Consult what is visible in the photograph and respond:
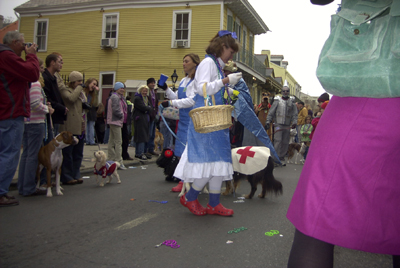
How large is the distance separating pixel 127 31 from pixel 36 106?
60.2 ft

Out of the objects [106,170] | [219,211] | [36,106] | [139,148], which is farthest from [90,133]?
[219,211]

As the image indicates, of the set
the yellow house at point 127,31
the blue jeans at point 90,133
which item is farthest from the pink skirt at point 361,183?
the yellow house at point 127,31

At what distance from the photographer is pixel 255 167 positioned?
5156mm

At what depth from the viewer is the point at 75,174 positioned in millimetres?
7012

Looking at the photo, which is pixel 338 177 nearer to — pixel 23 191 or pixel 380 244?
pixel 380 244

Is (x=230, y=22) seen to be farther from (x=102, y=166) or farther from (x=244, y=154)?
(x=244, y=154)

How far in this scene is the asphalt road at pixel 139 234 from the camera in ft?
9.91

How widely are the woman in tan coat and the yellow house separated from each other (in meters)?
14.8

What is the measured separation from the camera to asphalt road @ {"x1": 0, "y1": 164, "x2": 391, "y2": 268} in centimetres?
302

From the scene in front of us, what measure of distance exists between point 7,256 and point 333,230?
2749mm

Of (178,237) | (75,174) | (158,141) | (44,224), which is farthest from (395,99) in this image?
(158,141)

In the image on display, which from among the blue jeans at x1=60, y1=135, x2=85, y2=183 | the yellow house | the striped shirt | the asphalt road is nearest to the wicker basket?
the asphalt road

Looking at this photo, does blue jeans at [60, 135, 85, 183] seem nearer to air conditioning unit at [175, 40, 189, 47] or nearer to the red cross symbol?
the red cross symbol

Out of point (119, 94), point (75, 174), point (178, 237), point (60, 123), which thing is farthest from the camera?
point (119, 94)
